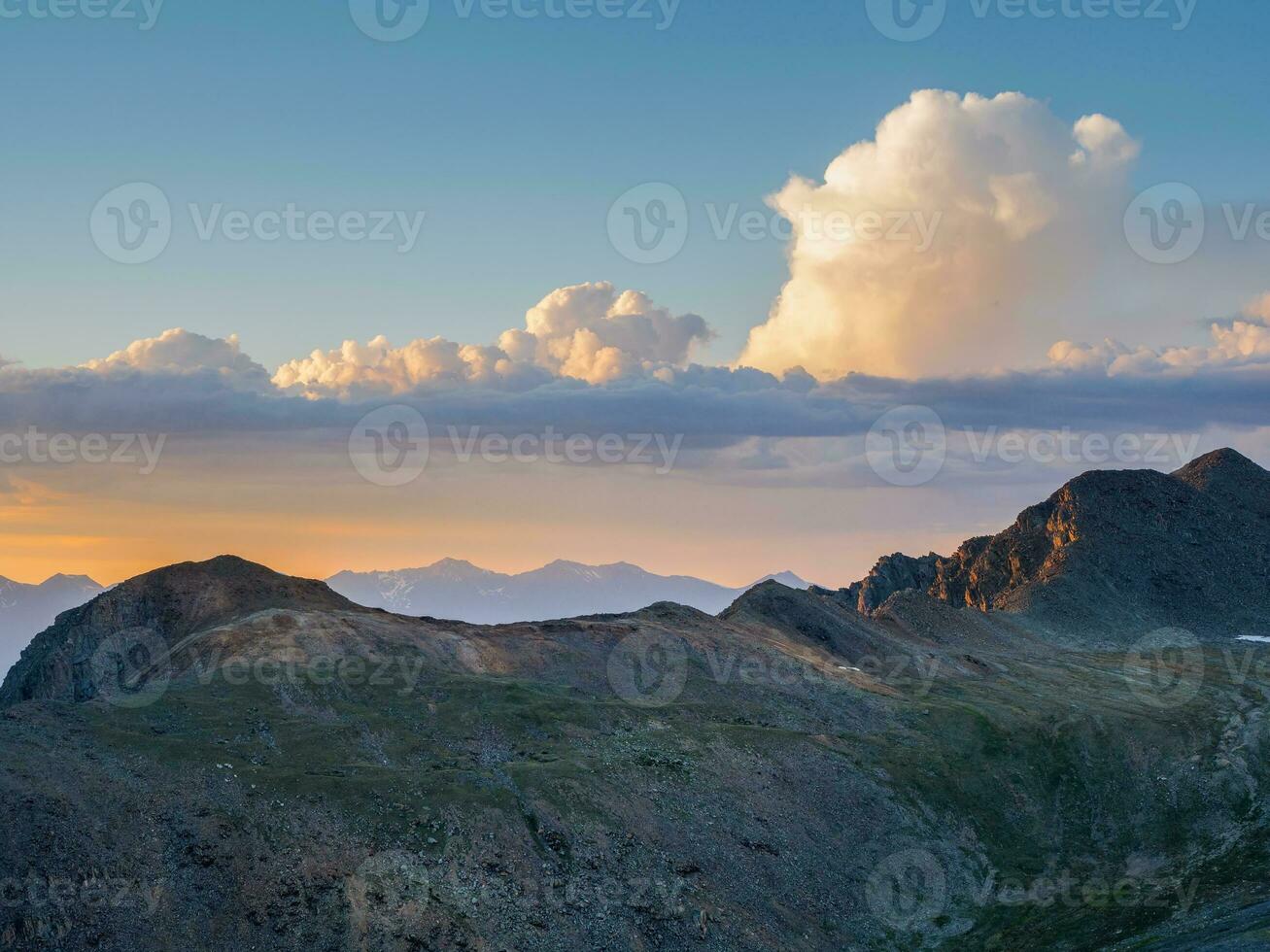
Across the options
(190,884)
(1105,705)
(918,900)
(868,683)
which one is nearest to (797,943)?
(918,900)

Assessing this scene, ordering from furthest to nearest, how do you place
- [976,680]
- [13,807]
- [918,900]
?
[976,680] < [918,900] < [13,807]

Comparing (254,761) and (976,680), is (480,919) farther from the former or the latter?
(976,680)

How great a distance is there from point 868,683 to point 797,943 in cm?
5358

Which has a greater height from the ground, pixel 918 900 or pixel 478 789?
pixel 478 789

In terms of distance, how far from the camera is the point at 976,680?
471 ft

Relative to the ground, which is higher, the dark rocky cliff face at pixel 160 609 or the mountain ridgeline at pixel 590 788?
the dark rocky cliff face at pixel 160 609

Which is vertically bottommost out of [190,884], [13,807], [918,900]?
[918,900]

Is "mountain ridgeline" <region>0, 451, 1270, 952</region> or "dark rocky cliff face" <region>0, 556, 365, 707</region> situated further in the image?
"dark rocky cliff face" <region>0, 556, 365, 707</region>

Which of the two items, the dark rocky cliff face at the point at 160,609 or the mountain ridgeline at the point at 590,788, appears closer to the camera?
the mountain ridgeline at the point at 590,788

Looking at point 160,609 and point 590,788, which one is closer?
point 590,788

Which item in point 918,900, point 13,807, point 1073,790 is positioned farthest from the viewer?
point 1073,790

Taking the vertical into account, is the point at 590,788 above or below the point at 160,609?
below

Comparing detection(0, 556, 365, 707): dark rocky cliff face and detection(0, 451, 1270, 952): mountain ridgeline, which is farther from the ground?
detection(0, 556, 365, 707): dark rocky cliff face

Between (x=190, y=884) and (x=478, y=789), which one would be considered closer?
(x=190, y=884)
